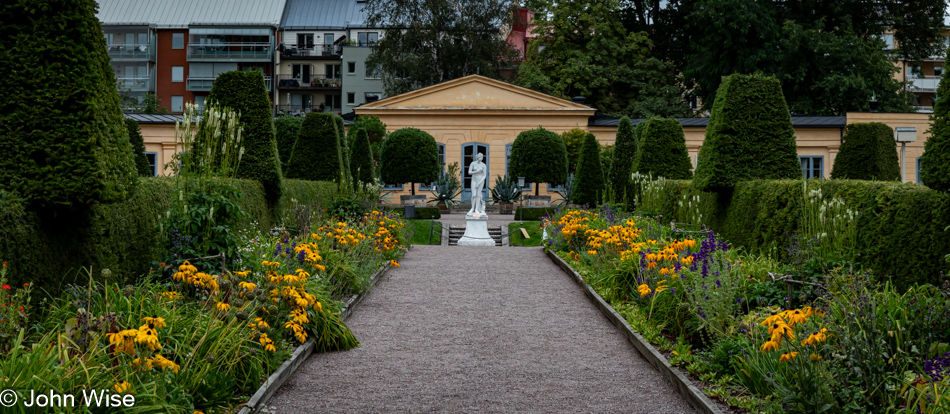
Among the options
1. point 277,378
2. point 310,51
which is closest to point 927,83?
point 310,51

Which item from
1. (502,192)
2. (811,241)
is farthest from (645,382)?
(502,192)

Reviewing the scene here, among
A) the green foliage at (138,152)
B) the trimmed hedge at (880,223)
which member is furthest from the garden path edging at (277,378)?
the green foliage at (138,152)

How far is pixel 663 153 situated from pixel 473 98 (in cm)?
1835

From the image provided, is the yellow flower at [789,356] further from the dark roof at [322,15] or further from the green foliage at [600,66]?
the dark roof at [322,15]

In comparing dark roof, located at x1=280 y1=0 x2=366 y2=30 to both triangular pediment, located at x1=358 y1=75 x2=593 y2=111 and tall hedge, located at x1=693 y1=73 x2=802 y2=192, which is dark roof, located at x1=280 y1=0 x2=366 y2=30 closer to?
triangular pediment, located at x1=358 y1=75 x2=593 y2=111

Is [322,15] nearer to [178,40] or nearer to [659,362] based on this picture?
[178,40]

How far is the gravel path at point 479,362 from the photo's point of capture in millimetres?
4902

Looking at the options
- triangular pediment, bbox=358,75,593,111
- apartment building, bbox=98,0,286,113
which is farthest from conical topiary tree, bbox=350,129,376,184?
apartment building, bbox=98,0,286,113

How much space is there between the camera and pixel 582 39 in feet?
122

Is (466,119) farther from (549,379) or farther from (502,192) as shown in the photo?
(549,379)

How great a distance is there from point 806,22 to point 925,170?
29682 mm

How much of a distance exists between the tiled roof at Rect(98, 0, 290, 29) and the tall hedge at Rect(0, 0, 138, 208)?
44.8 metres

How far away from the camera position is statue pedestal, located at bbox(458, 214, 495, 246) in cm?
1739

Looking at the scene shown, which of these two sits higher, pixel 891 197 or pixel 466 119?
pixel 466 119
